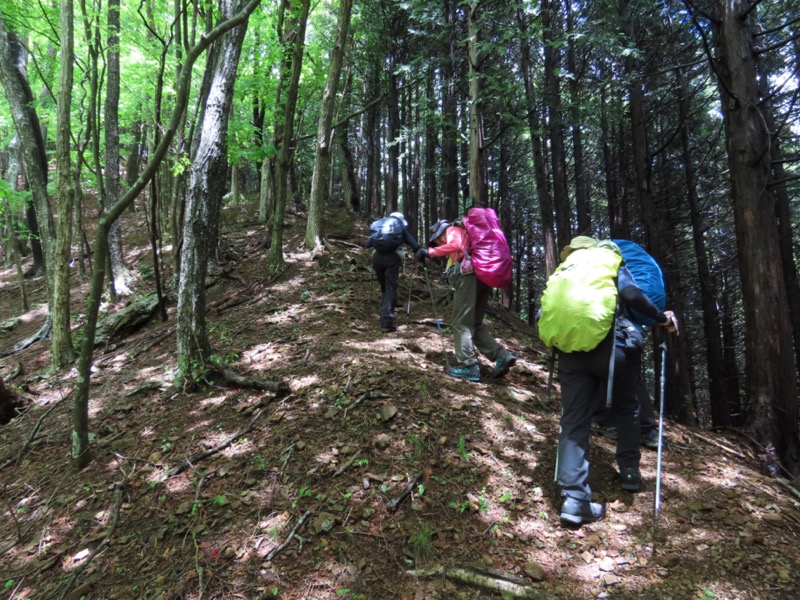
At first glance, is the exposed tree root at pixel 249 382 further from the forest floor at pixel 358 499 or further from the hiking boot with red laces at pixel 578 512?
the hiking boot with red laces at pixel 578 512

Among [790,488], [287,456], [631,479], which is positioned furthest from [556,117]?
[287,456]

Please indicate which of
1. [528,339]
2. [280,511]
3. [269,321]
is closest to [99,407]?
[269,321]

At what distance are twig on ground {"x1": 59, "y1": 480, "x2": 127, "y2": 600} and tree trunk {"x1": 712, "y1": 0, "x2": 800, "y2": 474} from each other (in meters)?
6.87

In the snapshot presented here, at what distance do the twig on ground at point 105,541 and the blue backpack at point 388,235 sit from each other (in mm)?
4384

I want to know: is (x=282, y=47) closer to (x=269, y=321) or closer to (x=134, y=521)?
(x=269, y=321)

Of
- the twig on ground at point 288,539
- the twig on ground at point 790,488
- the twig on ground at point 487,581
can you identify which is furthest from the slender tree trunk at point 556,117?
the twig on ground at point 288,539

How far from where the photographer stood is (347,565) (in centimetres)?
269

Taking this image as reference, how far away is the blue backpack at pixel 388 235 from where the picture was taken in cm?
643

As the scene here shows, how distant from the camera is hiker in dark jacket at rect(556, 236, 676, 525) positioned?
3.06m

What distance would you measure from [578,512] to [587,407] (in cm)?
77

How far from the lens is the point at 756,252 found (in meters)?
5.19

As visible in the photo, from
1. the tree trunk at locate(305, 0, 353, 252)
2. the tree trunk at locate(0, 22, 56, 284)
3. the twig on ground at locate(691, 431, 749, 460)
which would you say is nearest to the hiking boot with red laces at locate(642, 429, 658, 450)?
the twig on ground at locate(691, 431, 749, 460)

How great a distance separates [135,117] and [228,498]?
16958 millimetres

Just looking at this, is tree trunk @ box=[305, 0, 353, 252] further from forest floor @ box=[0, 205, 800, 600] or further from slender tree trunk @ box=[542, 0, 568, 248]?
forest floor @ box=[0, 205, 800, 600]
